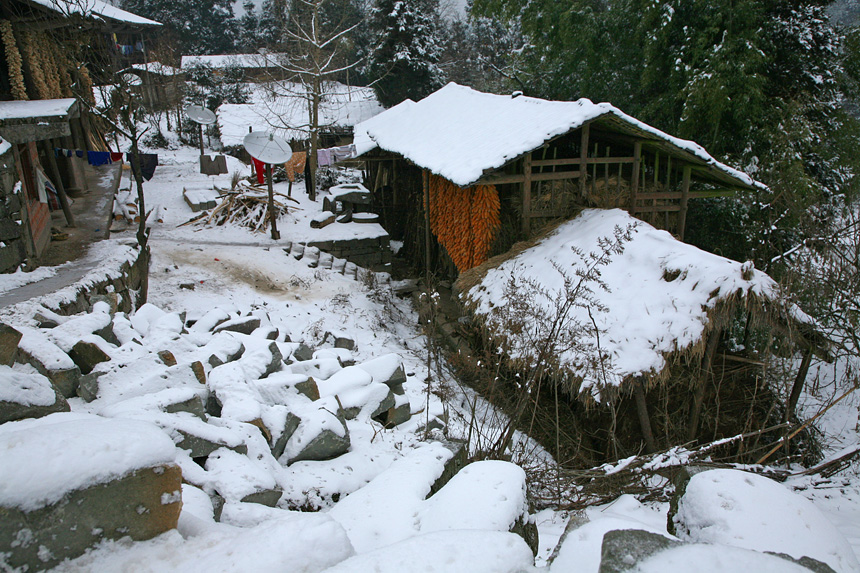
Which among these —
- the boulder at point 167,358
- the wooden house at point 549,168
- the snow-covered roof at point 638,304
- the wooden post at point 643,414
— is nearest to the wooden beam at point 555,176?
the wooden house at point 549,168

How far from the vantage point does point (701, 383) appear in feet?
19.0

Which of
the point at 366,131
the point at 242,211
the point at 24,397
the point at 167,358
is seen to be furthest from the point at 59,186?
the point at 24,397

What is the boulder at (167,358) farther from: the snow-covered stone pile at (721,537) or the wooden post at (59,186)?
the wooden post at (59,186)

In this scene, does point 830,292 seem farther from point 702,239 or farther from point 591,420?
point 702,239

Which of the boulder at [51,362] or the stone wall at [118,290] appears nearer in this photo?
the boulder at [51,362]

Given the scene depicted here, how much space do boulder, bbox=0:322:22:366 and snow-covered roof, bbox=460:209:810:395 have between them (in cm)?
389

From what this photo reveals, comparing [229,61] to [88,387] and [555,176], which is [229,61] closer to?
[555,176]

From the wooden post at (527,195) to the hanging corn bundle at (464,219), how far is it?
64cm

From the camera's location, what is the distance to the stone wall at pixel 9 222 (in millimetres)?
7172

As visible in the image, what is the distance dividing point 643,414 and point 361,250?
903cm

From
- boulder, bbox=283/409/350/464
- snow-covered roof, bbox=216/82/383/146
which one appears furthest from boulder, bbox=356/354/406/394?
snow-covered roof, bbox=216/82/383/146

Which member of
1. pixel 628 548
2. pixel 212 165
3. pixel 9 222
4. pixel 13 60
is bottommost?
pixel 628 548

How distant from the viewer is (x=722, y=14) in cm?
1131

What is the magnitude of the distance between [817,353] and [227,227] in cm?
Answer: 1314
